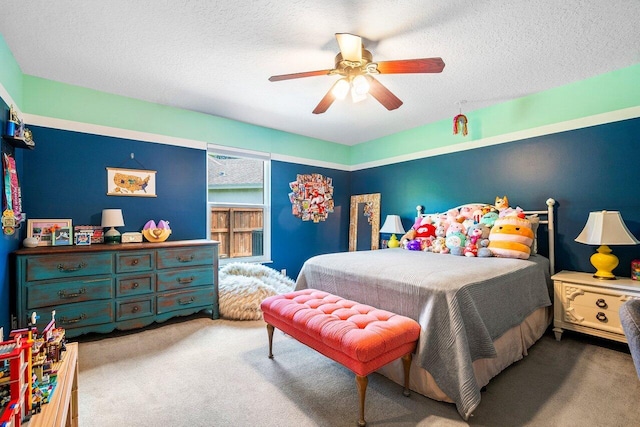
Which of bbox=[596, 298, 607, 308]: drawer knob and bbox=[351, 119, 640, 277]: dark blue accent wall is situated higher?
bbox=[351, 119, 640, 277]: dark blue accent wall

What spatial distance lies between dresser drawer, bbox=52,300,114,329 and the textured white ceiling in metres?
2.11

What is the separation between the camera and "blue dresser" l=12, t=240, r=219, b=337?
239 centimetres

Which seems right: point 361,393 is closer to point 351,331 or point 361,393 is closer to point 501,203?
point 351,331

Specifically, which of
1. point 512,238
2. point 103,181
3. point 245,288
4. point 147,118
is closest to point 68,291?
point 103,181

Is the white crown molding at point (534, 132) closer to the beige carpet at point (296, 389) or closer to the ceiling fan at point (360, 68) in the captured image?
the ceiling fan at point (360, 68)

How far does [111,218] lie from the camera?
9.95 feet

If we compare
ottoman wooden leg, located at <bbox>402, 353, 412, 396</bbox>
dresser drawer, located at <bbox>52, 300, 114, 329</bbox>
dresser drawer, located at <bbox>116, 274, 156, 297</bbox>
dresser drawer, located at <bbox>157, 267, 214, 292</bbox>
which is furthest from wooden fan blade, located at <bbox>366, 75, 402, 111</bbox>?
dresser drawer, located at <bbox>52, 300, 114, 329</bbox>

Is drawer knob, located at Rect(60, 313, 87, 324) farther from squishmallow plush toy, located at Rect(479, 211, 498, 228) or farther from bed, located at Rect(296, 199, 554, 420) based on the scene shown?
squishmallow plush toy, located at Rect(479, 211, 498, 228)

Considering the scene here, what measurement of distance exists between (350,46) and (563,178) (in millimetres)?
2660

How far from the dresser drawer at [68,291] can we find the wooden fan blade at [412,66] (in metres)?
2.94

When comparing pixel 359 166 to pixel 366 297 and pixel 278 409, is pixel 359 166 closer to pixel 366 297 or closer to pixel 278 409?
pixel 366 297

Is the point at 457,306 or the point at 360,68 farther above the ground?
the point at 360,68

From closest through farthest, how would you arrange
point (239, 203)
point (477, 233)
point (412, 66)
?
point (412, 66) → point (477, 233) → point (239, 203)

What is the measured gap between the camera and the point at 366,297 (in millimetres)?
2289
